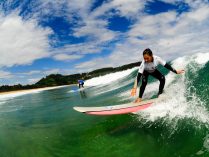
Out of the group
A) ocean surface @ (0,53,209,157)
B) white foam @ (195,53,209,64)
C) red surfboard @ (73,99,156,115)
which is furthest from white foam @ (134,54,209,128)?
white foam @ (195,53,209,64)

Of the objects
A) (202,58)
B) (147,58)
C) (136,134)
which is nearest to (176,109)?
(136,134)

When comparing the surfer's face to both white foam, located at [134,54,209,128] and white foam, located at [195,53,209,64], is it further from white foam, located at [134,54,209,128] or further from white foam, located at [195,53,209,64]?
white foam, located at [195,53,209,64]

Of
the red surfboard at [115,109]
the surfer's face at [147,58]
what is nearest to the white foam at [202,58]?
the surfer's face at [147,58]

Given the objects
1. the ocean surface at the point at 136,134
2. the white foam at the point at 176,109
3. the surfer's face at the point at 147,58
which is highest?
the surfer's face at the point at 147,58

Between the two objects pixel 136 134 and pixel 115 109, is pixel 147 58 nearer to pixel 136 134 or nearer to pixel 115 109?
pixel 115 109

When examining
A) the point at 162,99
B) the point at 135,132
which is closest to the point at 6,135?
the point at 135,132

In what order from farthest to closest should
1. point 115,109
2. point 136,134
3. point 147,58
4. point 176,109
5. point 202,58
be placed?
point 202,58 → point 115,109 → point 176,109 → point 147,58 → point 136,134

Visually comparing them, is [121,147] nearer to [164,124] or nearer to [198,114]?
[164,124]

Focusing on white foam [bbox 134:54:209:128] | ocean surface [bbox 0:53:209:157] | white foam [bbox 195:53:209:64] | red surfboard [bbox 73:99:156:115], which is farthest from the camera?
white foam [bbox 195:53:209:64]

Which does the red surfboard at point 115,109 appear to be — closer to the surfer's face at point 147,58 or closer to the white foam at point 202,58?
the surfer's face at point 147,58

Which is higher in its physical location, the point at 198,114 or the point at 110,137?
the point at 198,114

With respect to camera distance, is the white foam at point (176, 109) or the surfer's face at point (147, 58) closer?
the white foam at point (176, 109)

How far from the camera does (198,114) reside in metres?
8.23

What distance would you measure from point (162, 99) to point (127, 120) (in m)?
1.62
